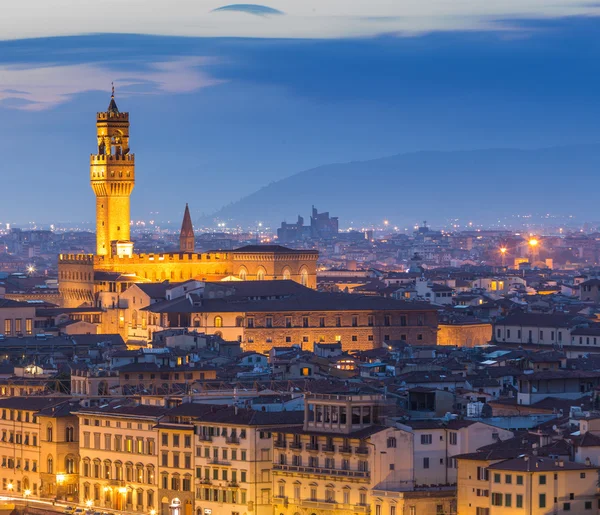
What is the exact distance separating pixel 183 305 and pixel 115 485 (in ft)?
111

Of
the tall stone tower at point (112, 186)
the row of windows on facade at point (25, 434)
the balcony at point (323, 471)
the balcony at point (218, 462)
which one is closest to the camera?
the balcony at point (323, 471)

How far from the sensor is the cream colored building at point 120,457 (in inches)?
2333

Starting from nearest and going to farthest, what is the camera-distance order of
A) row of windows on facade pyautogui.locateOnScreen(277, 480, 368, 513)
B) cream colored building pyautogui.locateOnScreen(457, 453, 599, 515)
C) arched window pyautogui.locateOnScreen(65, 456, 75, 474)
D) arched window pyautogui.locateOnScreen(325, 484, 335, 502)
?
1. cream colored building pyautogui.locateOnScreen(457, 453, 599, 515)
2. row of windows on facade pyautogui.locateOnScreen(277, 480, 368, 513)
3. arched window pyautogui.locateOnScreen(325, 484, 335, 502)
4. arched window pyautogui.locateOnScreen(65, 456, 75, 474)

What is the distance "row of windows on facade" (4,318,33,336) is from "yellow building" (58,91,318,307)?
13165 millimetres

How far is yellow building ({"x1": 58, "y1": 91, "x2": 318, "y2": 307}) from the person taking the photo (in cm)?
11288

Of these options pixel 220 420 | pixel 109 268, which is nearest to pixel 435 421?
pixel 220 420

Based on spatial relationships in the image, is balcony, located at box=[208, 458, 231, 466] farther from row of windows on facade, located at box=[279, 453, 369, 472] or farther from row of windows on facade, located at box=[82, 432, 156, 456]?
row of windows on facade, located at box=[82, 432, 156, 456]

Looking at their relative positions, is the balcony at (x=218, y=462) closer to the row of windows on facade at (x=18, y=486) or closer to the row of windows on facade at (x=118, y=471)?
the row of windows on facade at (x=118, y=471)

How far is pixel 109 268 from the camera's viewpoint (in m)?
112

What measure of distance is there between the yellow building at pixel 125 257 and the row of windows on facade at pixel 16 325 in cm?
1316

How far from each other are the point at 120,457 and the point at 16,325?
126 feet

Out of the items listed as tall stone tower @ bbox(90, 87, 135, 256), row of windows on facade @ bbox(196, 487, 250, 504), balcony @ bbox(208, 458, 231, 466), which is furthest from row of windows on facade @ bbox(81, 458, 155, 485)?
tall stone tower @ bbox(90, 87, 135, 256)

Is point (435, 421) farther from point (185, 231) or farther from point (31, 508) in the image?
point (185, 231)

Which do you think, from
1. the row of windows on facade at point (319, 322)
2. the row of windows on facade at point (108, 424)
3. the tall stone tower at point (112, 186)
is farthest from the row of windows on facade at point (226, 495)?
the tall stone tower at point (112, 186)
